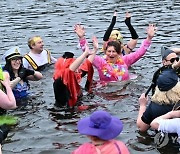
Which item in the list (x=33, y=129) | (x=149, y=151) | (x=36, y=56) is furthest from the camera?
(x=36, y=56)

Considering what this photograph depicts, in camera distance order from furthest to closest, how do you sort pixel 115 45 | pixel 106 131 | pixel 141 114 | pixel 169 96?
pixel 115 45
pixel 141 114
pixel 169 96
pixel 106 131

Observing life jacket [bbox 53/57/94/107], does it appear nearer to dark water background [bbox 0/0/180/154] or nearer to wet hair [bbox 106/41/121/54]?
dark water background [bbox 0/0/180/154]

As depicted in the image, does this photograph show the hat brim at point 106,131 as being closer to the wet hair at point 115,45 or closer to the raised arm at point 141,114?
the raised arm at point 141,114

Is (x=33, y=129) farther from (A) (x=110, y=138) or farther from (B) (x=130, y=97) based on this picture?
(A) (x=110, y=138)

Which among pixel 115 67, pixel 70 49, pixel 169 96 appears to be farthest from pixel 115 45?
pixel 70 49

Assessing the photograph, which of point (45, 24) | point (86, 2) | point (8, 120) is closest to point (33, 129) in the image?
point (8, 120)

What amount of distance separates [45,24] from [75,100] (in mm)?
12185

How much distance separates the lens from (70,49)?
16.8 meters

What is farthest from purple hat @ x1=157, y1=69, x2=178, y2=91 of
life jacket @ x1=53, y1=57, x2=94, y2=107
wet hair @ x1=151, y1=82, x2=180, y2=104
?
life jacket @ x1=53, y1=57, x2=94, y2=107

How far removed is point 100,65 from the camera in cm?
1185

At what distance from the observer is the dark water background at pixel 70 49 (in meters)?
8.92

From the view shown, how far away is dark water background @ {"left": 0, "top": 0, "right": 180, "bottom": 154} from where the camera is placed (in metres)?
8.92

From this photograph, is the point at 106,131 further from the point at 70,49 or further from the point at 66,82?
the point at 70,49

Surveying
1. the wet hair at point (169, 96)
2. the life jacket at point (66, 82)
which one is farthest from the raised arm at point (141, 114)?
the life jacket at point (66, 82)
